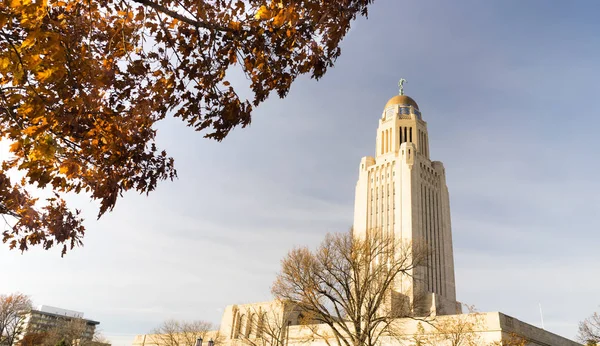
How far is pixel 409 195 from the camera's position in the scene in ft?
208

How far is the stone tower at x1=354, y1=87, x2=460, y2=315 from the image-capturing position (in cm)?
6238

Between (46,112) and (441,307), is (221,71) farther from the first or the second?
(441,307)

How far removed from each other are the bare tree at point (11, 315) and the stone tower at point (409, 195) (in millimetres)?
50545

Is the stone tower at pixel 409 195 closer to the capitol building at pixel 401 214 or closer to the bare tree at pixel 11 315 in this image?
the capitol building at pixel 401 214

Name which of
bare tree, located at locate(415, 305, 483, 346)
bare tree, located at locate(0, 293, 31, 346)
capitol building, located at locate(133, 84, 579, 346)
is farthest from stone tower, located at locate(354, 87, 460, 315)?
bare tree, located at locate(0, 293, 31, 346)

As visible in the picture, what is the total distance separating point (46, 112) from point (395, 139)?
69.4m

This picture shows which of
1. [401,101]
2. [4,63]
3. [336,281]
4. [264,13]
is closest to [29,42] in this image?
[4,63]

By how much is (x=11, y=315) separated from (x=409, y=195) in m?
59.6

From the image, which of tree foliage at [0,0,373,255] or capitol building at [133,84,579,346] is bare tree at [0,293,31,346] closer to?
capitol building at [133,84,579,346]

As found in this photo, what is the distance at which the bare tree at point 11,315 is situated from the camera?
53281 mm

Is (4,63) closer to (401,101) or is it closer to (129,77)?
(129,77)

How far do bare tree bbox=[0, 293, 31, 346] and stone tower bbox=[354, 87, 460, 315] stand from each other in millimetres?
50545

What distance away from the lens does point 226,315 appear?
5484 centimetres

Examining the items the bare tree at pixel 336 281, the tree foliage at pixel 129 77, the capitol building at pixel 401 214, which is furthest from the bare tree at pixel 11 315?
the tree foliage at pixel 129 77
